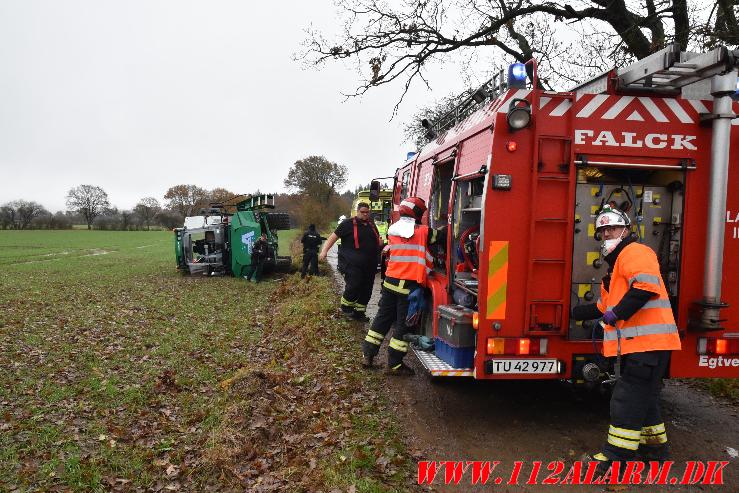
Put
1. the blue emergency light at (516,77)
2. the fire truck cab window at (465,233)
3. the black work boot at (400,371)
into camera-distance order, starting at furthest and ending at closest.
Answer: the black work boot at (400,371) → the fire truck cab window at (465,233) → the blue emergency light at (516,77)

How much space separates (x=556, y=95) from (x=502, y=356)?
86.6 inches

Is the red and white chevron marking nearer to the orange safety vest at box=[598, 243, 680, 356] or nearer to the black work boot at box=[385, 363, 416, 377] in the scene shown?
the orange safety vest at box=[598, 243, 680, 356]

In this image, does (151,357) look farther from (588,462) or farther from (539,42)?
(539,42)

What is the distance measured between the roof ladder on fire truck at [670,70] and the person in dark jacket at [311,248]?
11.6 meters

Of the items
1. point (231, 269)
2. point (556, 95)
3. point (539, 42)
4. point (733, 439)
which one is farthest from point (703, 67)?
point (231, 269)

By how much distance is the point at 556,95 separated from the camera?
4.56 metres

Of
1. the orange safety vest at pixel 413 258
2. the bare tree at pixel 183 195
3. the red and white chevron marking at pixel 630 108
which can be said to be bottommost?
the orange safety vest at pixel 413 258

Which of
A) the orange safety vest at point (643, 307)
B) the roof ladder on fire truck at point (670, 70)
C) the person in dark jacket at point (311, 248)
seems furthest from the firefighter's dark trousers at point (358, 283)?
the person in dark jacket at point (311, 248)

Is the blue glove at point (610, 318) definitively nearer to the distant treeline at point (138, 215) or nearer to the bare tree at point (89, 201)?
the distant treeline at point (138, 215)

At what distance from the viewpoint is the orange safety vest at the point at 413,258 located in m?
6.20

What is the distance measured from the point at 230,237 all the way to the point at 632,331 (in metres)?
15.1

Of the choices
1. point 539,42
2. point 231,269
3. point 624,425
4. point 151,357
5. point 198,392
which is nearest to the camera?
point 624,425

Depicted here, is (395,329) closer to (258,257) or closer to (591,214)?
(591,214)

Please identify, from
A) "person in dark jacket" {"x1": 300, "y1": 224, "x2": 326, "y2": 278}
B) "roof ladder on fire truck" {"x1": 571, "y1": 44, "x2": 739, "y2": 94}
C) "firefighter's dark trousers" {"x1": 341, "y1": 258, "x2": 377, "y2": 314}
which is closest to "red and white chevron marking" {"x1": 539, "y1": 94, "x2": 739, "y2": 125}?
"roof ladder on fire truck" {"x1": 571, "y1": 44, "x2": 739, "y2": 94}
